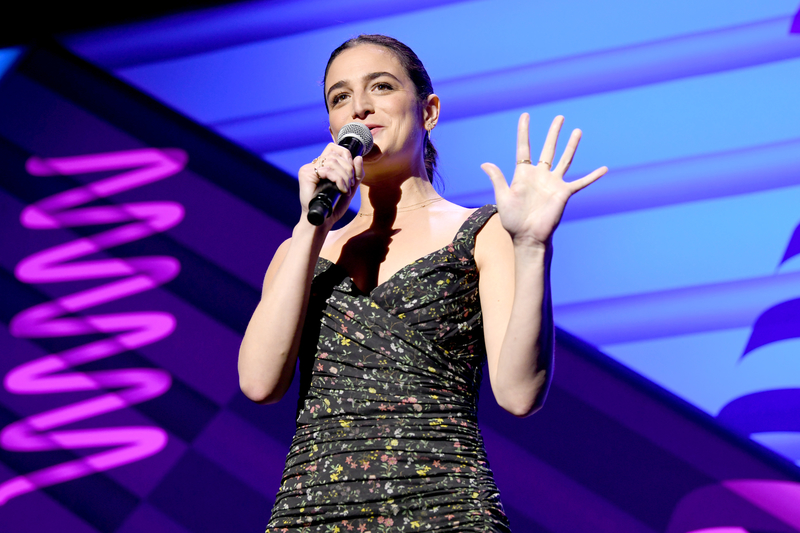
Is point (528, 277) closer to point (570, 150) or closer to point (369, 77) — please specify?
point (570, 150)

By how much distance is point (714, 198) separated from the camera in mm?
2092

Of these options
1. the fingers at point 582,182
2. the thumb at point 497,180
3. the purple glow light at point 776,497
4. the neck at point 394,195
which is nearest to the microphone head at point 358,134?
the neck at point 394,195

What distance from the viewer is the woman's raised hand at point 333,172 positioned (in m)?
1.06

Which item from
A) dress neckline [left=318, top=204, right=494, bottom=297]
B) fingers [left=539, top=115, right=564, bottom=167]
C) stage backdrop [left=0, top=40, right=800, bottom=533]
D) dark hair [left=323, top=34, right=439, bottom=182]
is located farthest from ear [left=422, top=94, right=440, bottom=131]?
stage backdrop [left=0, top=40, right=800, bottom=533]

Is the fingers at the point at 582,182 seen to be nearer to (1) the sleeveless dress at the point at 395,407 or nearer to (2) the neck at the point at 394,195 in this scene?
(1) the sleeveless dress at the point at 395,407

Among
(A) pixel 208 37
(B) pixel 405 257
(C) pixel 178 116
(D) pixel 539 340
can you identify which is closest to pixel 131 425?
(C) pixel 178 116

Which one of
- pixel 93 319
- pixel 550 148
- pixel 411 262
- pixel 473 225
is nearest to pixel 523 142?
pixel 550 148

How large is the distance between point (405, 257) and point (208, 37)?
2027 mm

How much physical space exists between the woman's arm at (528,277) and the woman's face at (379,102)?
29 centimetres

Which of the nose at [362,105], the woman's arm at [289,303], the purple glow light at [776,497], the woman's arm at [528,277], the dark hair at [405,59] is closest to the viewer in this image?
the woman's arm at [528,277]

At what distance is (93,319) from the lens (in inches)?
103

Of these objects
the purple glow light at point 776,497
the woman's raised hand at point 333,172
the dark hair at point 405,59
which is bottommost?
the woman's raised hand at point 333,172

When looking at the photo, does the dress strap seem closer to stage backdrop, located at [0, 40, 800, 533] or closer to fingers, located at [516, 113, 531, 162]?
fingers, located at [516, 113, 531, 162]

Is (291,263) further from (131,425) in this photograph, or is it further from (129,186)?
(129,186)
